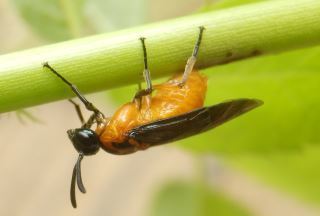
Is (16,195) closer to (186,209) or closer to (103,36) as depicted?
(186,209)

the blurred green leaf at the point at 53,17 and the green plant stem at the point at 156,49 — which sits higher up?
the blurred green leaf at the point at 53,17

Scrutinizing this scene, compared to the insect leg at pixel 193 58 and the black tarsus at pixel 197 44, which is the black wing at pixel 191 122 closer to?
the insect leg at pixel 193 58

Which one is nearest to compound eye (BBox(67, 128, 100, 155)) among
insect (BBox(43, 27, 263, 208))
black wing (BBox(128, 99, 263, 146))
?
insect (BBox(43, 27, 263, 208))

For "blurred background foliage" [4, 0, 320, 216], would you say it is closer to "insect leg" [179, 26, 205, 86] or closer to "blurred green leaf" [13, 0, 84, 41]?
"blurred green leaf" [13, 0, 84, 41]

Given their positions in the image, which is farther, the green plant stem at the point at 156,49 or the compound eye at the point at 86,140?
the compound eye at the point at 86,140

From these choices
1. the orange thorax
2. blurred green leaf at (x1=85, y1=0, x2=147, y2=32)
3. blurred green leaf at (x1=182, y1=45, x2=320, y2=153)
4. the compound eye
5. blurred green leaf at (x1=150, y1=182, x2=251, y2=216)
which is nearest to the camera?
blurred green leaf at (x1=182, y1=45, x2=320, y2=153)

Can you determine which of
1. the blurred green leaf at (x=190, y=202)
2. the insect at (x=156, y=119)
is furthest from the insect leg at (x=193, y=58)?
the blurred green leaf at (x=190, y=202)
